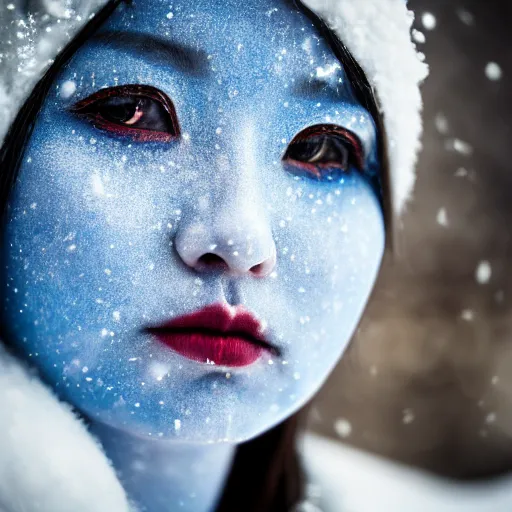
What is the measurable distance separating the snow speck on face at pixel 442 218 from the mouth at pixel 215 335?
2.53 feet

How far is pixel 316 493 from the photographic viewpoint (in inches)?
44.4

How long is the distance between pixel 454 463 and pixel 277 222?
3.08 feet

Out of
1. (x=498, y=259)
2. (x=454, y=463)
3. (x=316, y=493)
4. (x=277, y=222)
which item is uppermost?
(x=277, y=222)

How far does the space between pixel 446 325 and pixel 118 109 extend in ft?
3.19

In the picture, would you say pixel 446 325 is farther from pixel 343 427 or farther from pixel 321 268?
pixel 321 268

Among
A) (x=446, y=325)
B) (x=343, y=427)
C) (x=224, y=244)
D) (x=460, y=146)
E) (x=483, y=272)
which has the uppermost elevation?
(x=224, y=244)

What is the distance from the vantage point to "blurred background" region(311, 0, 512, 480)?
1275mm

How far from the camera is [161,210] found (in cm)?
63

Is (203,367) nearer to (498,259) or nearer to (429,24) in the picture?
(429,24)

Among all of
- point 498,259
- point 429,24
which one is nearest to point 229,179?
point 429,24

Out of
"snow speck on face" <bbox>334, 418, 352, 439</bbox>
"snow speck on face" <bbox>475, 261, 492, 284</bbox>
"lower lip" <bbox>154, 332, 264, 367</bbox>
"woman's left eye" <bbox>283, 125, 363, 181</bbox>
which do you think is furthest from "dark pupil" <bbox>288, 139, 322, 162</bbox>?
"snow speck on face" <bbox>334, 418, 352, 439</bbox>

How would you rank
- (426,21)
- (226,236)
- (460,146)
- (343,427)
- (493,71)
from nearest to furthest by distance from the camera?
(226,236)
(426,21)
(493,71)
(460,146)
(343,427)

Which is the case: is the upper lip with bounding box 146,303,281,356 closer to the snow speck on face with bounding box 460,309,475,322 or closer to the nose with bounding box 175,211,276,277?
the nose with bounding box 175,211,276,277

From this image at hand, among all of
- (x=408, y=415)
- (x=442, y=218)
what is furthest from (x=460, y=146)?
(x=408, y=415)
